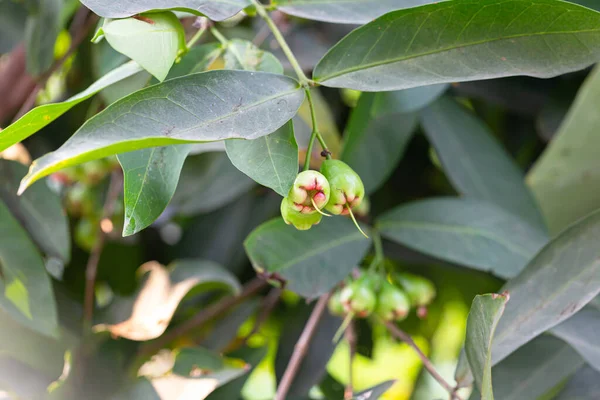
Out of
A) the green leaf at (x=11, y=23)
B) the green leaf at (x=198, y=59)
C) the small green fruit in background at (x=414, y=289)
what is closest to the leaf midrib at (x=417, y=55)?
the green leaf at (x=198, y=59)

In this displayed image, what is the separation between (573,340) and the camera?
0.60m

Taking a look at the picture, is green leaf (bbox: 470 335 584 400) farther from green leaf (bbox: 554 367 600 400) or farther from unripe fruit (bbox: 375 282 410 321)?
unripe fruit (bbox: 375 282 410 321)

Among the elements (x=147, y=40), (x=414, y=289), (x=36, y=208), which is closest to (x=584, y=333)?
(x=414, y=289)

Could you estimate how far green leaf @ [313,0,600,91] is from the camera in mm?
465

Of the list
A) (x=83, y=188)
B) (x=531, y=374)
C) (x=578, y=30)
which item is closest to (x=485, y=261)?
(x=531, y=374)

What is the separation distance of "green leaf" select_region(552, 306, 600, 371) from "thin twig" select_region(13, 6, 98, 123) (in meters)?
0.69

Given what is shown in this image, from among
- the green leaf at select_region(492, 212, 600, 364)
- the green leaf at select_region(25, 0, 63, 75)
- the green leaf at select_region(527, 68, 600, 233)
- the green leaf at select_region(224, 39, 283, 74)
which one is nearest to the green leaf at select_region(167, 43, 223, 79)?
the green leaf at select_region(224, 39, 283, 74)

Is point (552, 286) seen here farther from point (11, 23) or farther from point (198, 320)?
point (11, 23)

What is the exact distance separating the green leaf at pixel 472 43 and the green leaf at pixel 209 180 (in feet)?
1.41

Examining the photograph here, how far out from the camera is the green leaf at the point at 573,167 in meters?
0.77

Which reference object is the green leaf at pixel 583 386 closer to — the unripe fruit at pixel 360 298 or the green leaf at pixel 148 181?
the unripe fruit at pixel 360 298

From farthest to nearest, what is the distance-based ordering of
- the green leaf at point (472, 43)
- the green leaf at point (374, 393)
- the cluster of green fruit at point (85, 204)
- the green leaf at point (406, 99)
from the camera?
the cluster of green fruit at point (85, 204) → the green leaf at point (406, 99) → the green leaf at point (374, 393) → the green leaf at point (472, 43)

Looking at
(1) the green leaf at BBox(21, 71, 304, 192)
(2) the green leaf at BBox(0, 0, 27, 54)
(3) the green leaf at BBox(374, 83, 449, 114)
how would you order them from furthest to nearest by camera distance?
(2) the green leaf at BBox(0, 0, 27, 54), (3) the green leaf at BBox(374, 83, 449, 114), (1) the green leaf at BBox(21, 71, 304, 192)

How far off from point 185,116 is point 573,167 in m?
0.58
